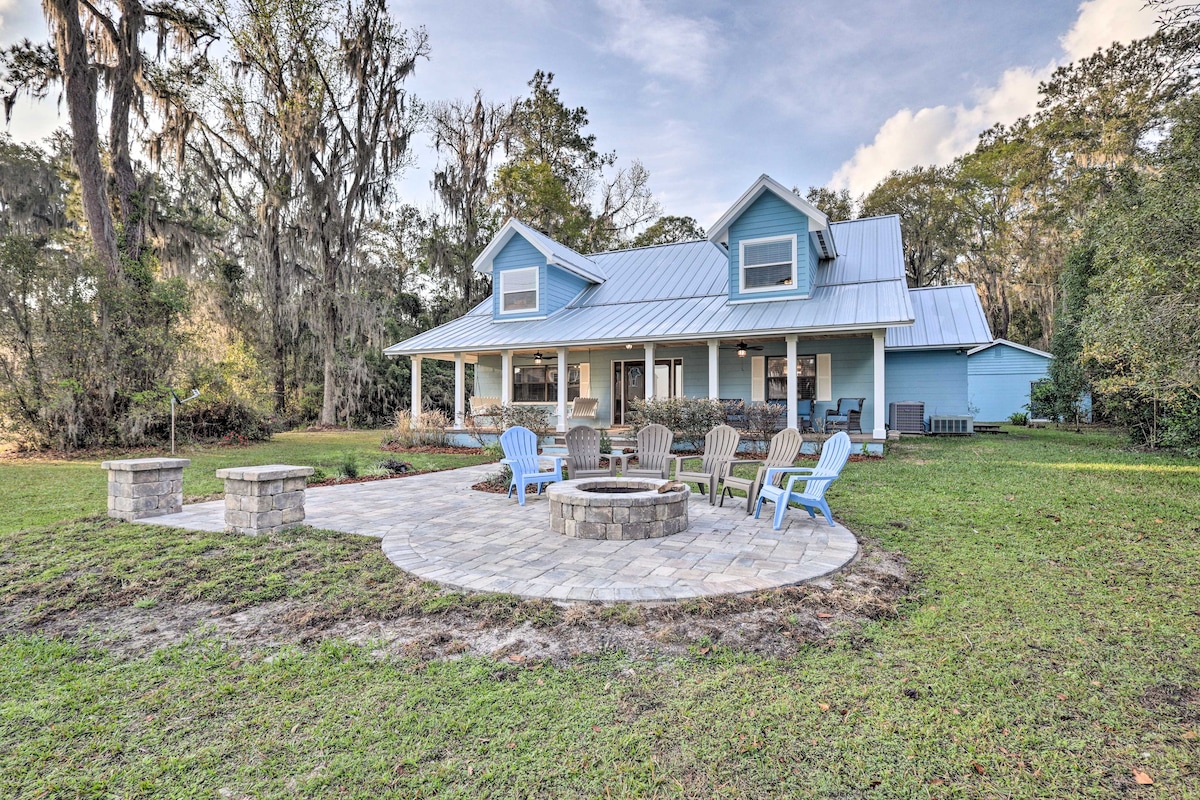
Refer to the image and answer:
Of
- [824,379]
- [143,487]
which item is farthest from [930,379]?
[143,487]

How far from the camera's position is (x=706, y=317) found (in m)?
12.4

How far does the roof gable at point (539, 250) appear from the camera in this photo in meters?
14.6

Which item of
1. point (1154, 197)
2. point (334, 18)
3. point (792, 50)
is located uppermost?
point (334, 18)

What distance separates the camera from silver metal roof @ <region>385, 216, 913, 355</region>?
1109 centimetres

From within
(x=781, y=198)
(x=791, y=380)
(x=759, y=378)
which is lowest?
(x=791, y=380)

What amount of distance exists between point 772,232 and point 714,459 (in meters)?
7.65

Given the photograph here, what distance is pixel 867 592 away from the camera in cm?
356

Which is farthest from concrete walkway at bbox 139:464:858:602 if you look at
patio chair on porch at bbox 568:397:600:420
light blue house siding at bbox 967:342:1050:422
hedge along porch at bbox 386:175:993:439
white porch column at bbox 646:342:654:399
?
light blue house siding at bbox 967:342:1050:422

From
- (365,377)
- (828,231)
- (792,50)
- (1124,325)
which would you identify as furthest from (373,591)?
(365,377)

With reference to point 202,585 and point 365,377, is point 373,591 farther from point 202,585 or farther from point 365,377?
point 365,377

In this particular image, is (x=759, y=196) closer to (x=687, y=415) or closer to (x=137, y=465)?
(x=687, y=415)

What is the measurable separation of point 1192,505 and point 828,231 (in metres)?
8.13

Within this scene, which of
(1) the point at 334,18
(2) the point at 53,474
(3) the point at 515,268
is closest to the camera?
(2) the point at 53,474

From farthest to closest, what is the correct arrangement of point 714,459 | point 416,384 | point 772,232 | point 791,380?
1. point 416,384
2. point 772,232
3. point 791,380
4. point 714,459
